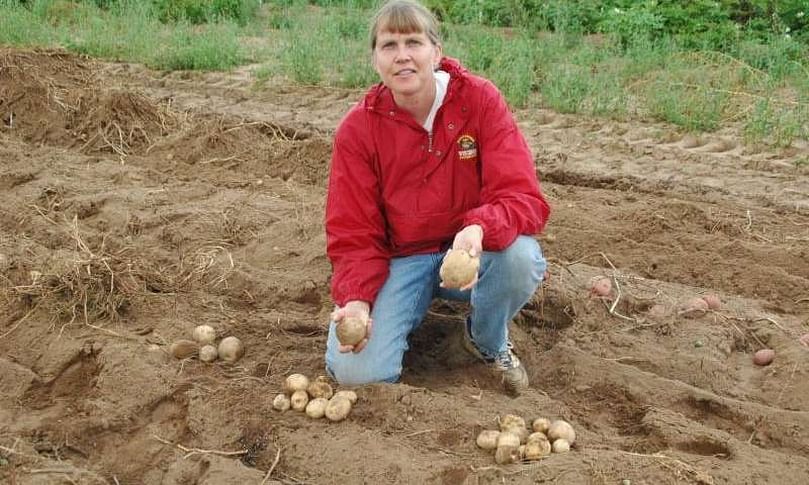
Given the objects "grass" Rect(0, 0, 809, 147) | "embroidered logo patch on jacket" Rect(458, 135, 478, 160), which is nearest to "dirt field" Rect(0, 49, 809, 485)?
"grass" Rect(0, 0, 809, 147)

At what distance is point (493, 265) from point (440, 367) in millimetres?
670

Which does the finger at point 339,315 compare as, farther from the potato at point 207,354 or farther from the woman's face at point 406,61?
the woman's face at point 406,61

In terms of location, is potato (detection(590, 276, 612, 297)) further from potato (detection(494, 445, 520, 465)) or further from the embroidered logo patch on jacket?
potato (detection(494, 445, 520, 465))

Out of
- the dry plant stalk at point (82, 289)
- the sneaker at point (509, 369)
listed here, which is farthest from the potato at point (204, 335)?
the sneaker at point (509, 369)

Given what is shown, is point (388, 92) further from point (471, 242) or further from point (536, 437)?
point (536, 437)

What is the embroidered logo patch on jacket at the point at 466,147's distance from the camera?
346 centimetres

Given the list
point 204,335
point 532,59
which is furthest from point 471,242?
point 532,59

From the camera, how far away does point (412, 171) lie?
3.48 meters

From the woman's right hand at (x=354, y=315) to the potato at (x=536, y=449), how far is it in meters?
0.71

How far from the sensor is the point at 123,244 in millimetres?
4797

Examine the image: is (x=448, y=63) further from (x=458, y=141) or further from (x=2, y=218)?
(x=2, y=218)

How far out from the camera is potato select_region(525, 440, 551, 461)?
3.00 meters

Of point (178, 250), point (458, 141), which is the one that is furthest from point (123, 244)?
point (458, 141)

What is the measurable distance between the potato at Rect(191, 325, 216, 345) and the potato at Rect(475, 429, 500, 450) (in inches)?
51.1
